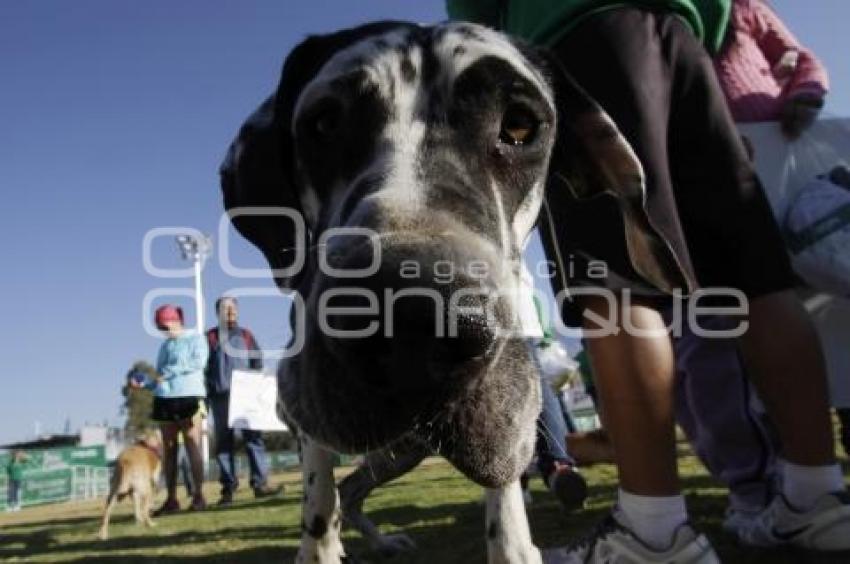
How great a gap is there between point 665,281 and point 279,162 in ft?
4.47

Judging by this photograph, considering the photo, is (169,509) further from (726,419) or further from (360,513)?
(726,419)

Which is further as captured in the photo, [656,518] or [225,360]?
[225,360]

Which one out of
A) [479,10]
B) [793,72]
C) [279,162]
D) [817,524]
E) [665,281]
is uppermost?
[479,10]

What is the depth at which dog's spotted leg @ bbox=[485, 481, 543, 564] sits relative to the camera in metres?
2.40

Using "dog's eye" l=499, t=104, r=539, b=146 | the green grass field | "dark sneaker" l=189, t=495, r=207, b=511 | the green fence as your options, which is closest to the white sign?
"dark sneaker" l=189, t=495, r=207, b=511

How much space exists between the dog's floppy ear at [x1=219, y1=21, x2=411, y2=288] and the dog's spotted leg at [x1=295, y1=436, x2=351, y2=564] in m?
0.67

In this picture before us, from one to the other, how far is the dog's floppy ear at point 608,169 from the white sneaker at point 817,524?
86 centimetres

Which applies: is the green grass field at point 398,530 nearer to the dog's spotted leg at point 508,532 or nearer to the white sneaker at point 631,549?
the white sneaker at point 631,549

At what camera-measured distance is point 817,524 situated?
248 centimetres

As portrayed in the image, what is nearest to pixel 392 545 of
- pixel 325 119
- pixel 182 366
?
pixel 325 119

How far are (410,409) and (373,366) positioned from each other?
0.42ft

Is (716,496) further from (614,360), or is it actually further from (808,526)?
(614,360)

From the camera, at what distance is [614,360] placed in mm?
2467

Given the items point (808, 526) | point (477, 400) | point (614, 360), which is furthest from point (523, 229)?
point (808, 526)
